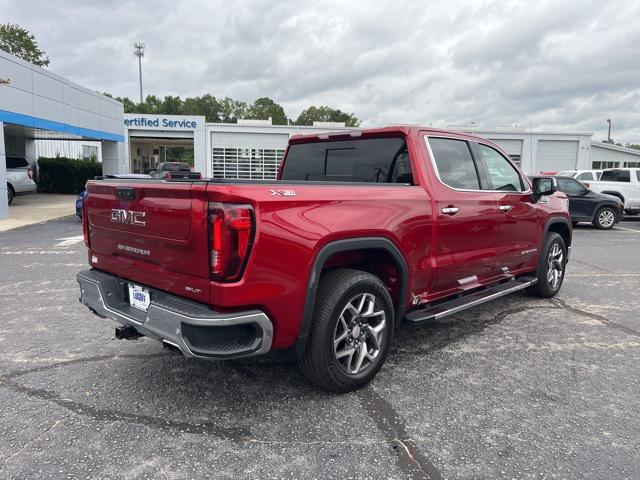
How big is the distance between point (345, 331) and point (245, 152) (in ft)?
100

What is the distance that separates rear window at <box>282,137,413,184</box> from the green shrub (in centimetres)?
2388

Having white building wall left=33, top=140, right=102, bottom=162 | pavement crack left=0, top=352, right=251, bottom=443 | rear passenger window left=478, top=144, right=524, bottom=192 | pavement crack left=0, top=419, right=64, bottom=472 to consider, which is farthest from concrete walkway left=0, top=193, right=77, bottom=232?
white building wall left=33, top=140, right=102, bottom=162

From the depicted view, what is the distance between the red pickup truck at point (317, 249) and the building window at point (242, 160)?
93.1ft

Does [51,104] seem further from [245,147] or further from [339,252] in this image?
[339,252]

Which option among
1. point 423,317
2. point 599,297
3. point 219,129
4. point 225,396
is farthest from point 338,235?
point 219,129

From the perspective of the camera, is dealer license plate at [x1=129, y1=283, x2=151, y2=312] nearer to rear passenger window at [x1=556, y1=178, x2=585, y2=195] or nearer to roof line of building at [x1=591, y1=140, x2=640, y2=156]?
rear passenger window at [x1=556, y1=178, x2=585, y2=195]

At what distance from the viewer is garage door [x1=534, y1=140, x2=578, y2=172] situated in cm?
3372

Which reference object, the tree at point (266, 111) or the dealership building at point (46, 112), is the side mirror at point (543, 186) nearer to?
the dealership building at point (46, 112)

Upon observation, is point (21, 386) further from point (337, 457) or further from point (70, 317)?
point (337, 457)

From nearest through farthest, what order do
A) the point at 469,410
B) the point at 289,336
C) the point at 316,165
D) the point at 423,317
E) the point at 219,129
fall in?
the point at 289,336, the point at 469,410, the point at 423,317, the point at 316,165, the point at 219,129

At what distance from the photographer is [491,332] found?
464cm

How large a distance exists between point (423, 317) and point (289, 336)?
1279mm

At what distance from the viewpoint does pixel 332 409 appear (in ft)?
10.2

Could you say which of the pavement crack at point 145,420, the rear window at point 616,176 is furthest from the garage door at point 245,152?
the pavement crack at point 145,420
